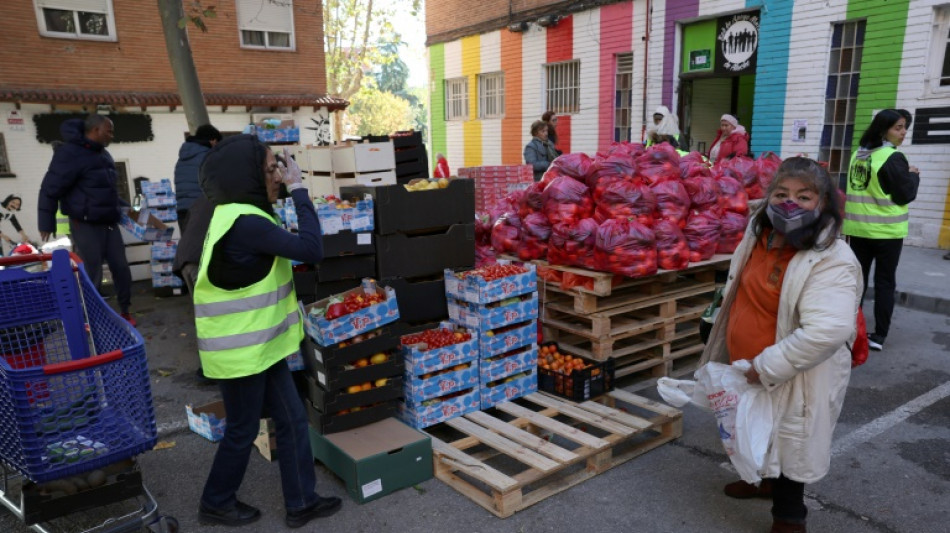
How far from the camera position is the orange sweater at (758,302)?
2.90 meters

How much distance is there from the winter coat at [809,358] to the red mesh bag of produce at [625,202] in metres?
2.38

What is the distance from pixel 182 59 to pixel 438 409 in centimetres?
689

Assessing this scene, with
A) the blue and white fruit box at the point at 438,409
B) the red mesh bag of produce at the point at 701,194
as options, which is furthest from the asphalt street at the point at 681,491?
the red mesh bag of produce at the point at 701,194

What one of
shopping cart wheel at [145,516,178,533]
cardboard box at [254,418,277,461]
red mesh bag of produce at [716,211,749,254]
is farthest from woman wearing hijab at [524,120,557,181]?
shopping cart wheel at [145,516,178,533]

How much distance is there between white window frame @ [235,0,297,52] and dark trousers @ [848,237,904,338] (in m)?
14.0

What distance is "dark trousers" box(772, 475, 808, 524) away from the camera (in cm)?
298

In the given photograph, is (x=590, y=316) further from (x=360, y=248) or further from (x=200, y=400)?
(x=200, y=400)

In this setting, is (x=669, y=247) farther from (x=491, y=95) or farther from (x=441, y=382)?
(x=491, y=95)

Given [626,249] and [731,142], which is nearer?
[626,249]

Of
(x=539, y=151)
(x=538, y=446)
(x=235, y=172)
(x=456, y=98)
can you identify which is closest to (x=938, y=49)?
(x=539, y=151)

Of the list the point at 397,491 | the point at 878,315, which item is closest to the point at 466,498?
the point at 397,491

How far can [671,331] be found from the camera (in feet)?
17.2

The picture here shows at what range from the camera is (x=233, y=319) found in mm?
3016

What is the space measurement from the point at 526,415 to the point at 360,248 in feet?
5.38
